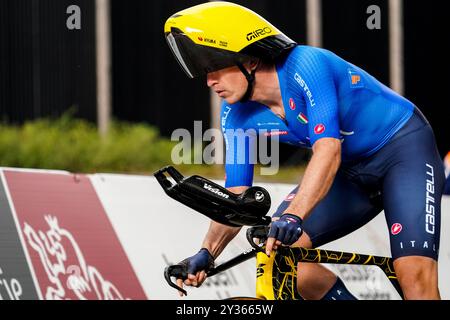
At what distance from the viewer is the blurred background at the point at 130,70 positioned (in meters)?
13.1

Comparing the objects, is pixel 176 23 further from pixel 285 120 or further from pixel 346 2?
pixel 346 2

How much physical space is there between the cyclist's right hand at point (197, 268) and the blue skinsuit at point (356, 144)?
414 mm

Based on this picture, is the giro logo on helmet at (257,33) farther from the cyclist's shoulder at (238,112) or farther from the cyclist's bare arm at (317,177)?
the cyclist's bare arm at (317,177)

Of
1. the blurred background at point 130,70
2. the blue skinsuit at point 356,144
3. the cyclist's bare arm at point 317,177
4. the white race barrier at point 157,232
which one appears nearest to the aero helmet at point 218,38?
the blue skinsuit at point 356,144

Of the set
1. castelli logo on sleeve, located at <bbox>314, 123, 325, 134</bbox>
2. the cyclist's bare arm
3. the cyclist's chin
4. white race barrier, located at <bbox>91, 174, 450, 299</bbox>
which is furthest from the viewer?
white race barrier, located at <bbox>91, 174, 450, 299</bbox>

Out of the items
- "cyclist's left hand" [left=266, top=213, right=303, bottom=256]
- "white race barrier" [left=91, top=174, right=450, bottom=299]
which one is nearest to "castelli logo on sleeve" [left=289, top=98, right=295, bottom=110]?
"cyclist's left hand" [left=266, top=213, right=303, bottom=256]

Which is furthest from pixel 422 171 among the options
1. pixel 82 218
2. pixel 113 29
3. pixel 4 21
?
pixel 113 29

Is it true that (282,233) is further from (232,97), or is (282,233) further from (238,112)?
(238,112)

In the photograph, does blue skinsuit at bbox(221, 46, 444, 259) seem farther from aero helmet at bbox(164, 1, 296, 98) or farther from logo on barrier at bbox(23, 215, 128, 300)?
logo on barrier at bbox(23, 215, 128, 300)

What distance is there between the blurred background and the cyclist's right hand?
7.66m

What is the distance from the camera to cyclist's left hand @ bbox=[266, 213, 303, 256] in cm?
380

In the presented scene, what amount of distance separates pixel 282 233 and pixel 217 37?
3.13 ft

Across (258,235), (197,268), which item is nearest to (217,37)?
(258,235)

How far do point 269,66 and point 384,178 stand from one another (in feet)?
2.52
